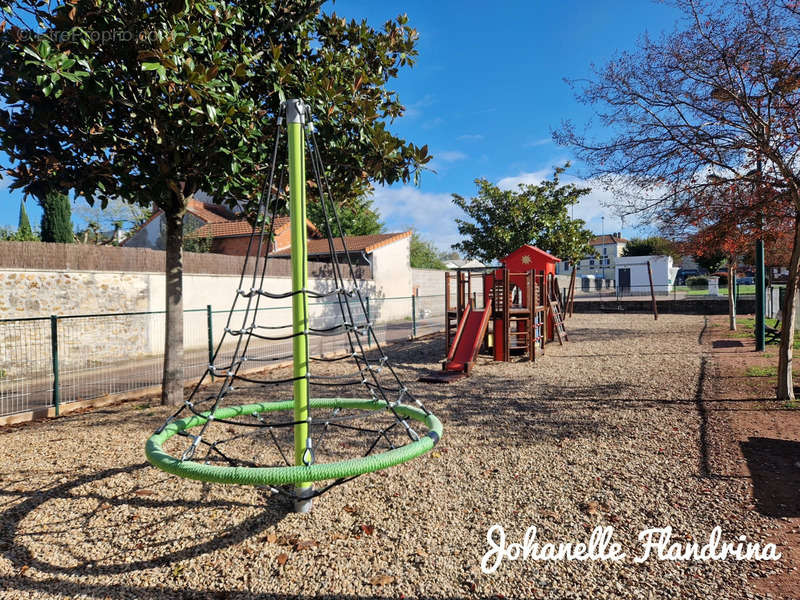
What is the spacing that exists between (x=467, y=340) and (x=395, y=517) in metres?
6.80

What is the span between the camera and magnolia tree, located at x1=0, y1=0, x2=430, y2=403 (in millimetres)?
3949

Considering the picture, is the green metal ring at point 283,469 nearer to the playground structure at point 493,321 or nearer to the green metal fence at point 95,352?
the green metal fence at point 95,352

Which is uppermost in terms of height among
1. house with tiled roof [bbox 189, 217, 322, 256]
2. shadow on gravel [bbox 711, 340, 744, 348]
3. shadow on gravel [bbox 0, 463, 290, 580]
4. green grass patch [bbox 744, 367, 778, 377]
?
house with tiled roof [bbox 189, 217, 322, 256]

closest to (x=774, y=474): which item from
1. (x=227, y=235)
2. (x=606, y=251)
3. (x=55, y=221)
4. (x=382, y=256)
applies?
(x=382, y=256)

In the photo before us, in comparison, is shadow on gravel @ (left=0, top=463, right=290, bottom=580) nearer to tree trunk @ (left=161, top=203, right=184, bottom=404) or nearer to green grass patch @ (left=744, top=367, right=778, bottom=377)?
tree trunk @ (left=161, top=203, right=184, bottom=404)

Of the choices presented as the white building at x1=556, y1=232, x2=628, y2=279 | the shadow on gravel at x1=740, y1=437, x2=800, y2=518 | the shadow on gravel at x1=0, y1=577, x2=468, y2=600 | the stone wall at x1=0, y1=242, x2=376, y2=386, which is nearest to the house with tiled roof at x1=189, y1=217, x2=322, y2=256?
the stone wall at x1=0, y1=242, x2=376, y2=386

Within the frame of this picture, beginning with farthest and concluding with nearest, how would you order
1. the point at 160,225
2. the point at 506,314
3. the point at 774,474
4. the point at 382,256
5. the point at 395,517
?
1. the point at 382,256
2. the point at 160,225
3. the point at 506,314
4. the point at 774,474
5. the point at 395,517

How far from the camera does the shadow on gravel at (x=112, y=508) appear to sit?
2.84m

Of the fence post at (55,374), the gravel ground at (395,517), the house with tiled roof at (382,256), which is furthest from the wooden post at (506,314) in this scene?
the house with tiled roof at (382,256)

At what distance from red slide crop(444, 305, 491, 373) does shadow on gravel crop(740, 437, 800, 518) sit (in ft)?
15.9

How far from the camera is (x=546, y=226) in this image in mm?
18500

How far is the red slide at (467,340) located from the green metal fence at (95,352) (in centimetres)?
348

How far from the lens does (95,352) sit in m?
9.12

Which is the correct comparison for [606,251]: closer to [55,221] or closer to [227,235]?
[227,235]
